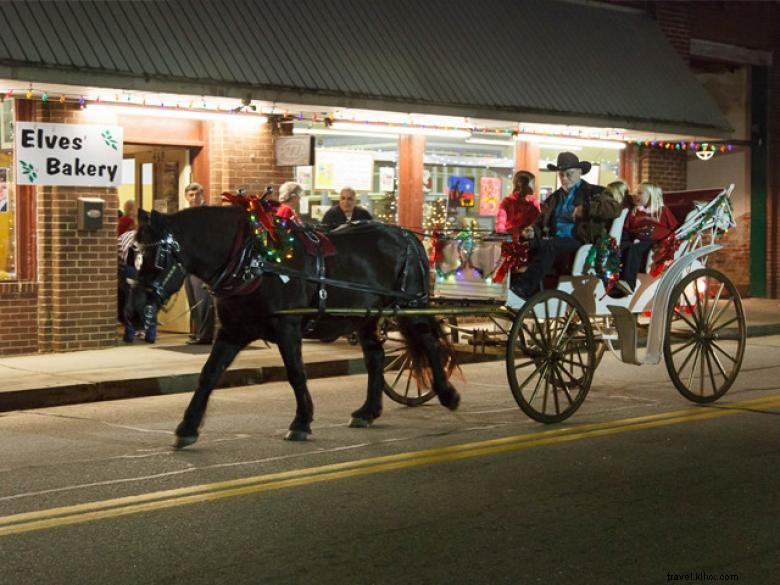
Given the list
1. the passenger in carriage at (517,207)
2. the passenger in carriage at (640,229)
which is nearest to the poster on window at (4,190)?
the passenger in carriage at (517,207)

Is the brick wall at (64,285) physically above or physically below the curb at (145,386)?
above

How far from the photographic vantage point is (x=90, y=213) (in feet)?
46.0

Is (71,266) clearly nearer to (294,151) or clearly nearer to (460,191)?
(294,151)

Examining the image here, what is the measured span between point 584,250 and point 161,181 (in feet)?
24.6

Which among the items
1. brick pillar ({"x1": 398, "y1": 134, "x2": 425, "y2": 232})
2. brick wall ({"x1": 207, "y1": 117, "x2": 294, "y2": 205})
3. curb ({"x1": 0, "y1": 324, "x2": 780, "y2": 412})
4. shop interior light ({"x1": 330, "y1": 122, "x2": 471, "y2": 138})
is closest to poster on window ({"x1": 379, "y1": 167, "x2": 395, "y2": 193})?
brick pillar ({"x1": 398, "y1": 134, "x2": 425, "y2": 232})

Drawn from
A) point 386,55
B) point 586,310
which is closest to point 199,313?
point 386,55

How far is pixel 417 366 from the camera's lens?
1014 centimetres

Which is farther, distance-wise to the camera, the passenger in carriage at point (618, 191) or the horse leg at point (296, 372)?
the passenger in carriage at point (618, 191)

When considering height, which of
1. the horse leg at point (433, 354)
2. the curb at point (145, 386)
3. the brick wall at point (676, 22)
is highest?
the brick wall at point (676, 22)

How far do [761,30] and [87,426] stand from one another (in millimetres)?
16680

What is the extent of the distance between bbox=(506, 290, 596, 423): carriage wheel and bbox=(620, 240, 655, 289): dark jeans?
0.91 metres

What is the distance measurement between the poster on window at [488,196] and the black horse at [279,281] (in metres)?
8.35

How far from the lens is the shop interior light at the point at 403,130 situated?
16.5 meters

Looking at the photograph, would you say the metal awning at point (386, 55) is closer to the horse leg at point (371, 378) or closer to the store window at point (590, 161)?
the store window at point (590, 161)
